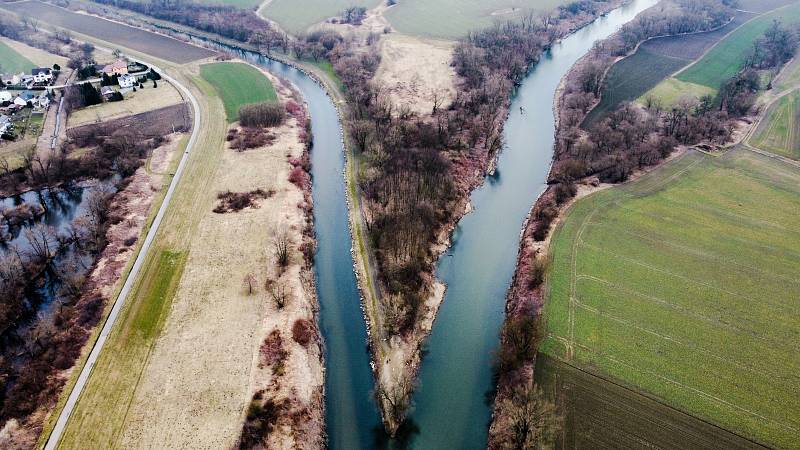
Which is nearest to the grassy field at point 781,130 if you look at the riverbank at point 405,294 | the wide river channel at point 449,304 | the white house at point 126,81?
the wide river channel at point 449,304

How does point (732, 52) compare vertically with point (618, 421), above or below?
above

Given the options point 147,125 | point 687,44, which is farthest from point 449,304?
point 687,44

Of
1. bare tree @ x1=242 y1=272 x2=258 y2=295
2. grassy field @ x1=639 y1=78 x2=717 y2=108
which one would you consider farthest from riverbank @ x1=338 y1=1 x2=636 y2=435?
grassy field @ x1=639 y1=78 x2=717 y2=108

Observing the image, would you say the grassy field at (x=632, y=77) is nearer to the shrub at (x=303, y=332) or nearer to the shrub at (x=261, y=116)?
the shrub at (x=261, y=116)

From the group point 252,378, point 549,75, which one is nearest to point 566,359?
point 252,378

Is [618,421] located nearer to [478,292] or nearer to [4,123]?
[478,292]
